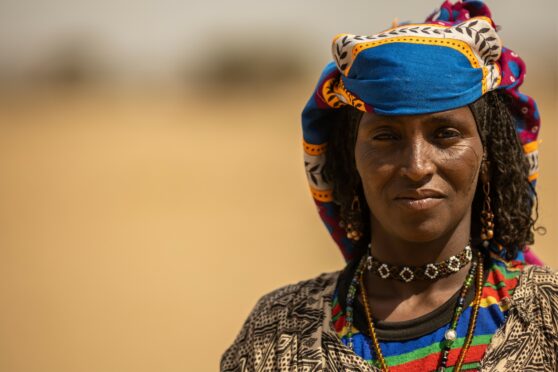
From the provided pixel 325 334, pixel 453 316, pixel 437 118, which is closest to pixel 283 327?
pixel 325 334

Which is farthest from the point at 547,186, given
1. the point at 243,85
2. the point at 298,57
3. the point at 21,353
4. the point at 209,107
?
the point at 298,57

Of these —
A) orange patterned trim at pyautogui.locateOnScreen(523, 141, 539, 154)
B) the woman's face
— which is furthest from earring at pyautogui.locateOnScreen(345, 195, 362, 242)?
orange patterned trim at pyautogui.locateOnScreen(523, 141, 539, 154)

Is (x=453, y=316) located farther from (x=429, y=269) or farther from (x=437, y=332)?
(x=429, y=269)

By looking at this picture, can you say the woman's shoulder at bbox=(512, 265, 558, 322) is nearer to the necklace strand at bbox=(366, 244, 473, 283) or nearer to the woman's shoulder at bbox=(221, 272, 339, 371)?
the necklace strand at bbox=(366, 244, 473, 283)

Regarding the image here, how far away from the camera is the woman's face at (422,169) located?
125 inches

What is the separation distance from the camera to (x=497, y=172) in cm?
343

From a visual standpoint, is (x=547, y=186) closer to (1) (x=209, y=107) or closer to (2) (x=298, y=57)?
(1) (x=209, y=107)

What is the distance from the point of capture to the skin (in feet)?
10.5

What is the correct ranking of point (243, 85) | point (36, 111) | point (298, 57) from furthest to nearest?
point (298, 57) → point (243, 85) → point (36, 111)

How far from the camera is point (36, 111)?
86.9 ft

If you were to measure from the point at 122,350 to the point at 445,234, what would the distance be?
7.85m

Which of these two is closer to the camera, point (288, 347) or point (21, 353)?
point (288, 347)

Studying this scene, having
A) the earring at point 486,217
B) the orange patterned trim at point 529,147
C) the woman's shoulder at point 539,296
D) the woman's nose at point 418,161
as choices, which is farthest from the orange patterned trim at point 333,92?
the woman's shoulder at point 539,296

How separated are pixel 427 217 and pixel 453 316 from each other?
358mm
